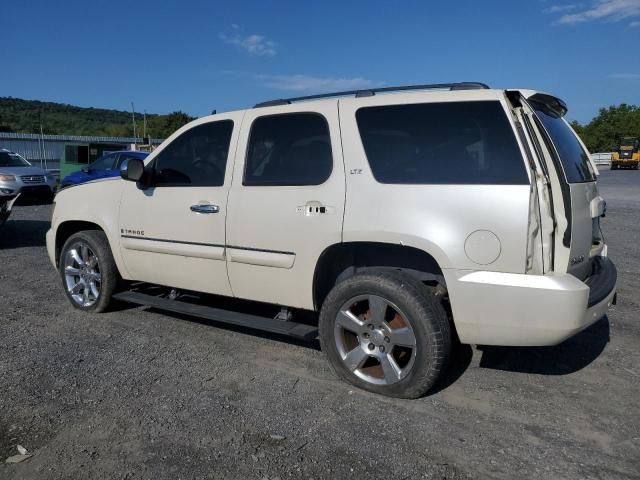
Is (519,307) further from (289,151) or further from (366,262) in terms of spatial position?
(289,151)

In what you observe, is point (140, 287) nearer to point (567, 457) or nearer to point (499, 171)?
point (499, 171)

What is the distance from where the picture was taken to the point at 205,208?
4359 mm

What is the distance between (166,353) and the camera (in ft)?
14.3

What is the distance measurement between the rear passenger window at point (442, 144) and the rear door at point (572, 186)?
0.96 feet

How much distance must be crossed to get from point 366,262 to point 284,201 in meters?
0.73

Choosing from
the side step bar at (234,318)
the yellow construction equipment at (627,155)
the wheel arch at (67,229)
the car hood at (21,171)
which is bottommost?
the side step bar at (234,318)

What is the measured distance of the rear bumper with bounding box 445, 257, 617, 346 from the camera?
307 cm

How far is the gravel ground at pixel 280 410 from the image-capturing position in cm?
281

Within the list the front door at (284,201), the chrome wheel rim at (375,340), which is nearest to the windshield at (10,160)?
the front door at (284,201)

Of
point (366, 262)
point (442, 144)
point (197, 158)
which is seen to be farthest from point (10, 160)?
point (442, 144)

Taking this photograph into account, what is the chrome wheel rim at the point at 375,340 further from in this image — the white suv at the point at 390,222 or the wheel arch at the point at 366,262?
the wheel arch at the point at 366,262

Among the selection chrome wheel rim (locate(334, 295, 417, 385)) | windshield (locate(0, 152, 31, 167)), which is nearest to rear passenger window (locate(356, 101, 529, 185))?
chrome wheel rim (locate(334, 295, 417, 385))

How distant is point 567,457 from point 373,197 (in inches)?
71.9

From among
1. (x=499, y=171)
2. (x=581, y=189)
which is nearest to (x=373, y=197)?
(x=499, y=171)
